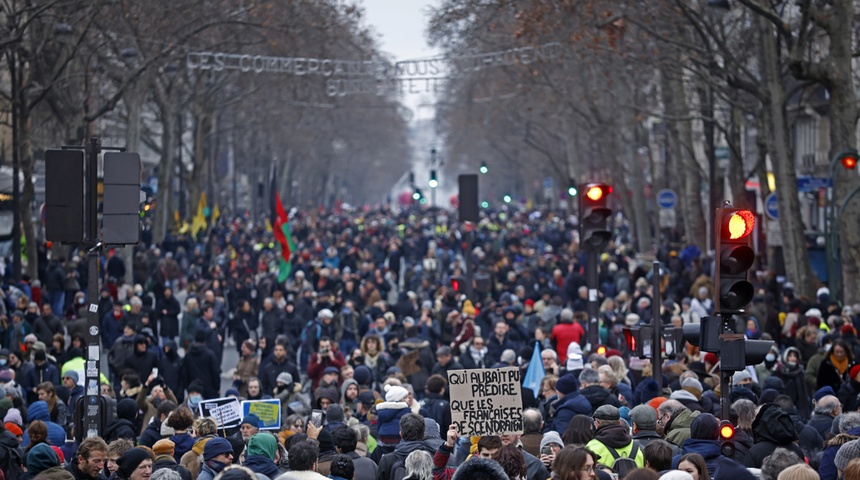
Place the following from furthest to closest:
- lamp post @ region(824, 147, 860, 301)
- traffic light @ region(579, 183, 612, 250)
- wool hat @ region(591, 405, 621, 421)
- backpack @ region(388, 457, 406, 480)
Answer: lamp post @ region(824, 147, 860, 301) → traffic light @ region(579, 183, 612, 250) → wool hat @ region(591, 405, 621, 421) → backpack @ region(388, 457, 406, 480)

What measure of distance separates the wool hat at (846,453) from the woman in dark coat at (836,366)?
23.3 ft

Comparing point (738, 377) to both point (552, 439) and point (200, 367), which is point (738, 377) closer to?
point (552, 439)

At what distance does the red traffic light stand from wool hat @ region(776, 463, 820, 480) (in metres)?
2.96

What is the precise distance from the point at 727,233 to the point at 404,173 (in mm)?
155697

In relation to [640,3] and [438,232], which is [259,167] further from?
[640,3]

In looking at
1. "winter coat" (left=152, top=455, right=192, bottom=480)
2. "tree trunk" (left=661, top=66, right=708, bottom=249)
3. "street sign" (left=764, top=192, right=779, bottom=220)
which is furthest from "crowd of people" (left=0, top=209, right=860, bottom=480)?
"tree trunk" (left=661, top=66, right=708, bottom=249)

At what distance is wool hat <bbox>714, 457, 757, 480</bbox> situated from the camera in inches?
344

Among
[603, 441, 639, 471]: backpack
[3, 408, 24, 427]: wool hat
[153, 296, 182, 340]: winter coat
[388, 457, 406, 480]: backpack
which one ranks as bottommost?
[388, 457, 406, 480]: backpack

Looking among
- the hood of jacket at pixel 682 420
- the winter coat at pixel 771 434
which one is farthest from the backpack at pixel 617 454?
the hood of jacket at pixel 682 420

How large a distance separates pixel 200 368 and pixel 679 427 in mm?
8431

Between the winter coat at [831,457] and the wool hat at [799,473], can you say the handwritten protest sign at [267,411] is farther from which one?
the wool hat at [799,473]

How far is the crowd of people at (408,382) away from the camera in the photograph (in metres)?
10.0

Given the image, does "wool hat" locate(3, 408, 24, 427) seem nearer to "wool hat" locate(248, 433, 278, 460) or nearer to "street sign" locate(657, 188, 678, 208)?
"wool hat" locate(248, 433, 278, 460)

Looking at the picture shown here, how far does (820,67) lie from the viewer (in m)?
24.3
